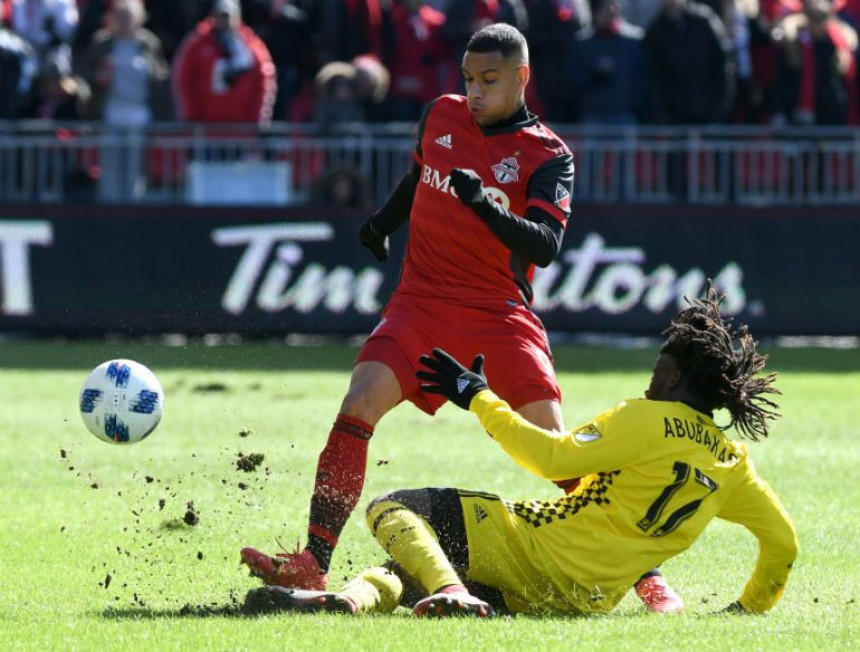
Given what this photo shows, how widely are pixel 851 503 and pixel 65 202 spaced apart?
10.4 meters

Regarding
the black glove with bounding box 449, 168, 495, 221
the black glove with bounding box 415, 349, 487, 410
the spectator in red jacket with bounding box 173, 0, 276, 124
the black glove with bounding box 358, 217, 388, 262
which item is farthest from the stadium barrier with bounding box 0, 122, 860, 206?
the black glove with bounding box 415, 349, 487, 410

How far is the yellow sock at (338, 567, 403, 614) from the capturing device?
21.2 ft

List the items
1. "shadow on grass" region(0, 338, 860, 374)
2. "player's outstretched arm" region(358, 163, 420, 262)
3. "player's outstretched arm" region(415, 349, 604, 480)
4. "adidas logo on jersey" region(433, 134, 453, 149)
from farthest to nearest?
"shadow on grass" region(0, 338, 860, 374), "player's outstretched arm" region(358, 163, 420, 262), "adidas logo on jersey" region(433, 134, 453, 149), "player's outstretched arm" region(415, 349, 604, 480)

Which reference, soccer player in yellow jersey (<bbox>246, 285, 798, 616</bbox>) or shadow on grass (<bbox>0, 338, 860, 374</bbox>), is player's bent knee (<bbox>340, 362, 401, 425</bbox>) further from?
shadow on grass (<bbox>0, 338, 860, 374</bbox>)

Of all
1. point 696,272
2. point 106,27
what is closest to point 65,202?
point 106,27

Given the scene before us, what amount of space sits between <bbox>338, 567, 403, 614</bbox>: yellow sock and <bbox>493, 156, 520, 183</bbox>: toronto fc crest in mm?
1768

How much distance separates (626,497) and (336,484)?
118cm

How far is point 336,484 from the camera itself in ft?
22.7

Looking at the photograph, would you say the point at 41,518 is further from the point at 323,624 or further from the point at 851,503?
the point at 851,503

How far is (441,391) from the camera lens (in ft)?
21.4

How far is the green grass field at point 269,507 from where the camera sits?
6.15m

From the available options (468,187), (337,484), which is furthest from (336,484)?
(468,187)

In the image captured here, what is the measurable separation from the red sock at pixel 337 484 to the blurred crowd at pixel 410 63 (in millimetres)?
11019

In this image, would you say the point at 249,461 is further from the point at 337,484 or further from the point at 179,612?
the point at 179,612
